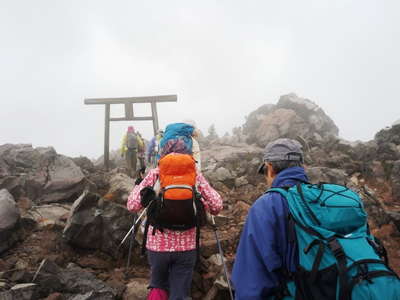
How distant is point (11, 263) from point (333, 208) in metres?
6.33

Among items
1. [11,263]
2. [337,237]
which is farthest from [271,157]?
[11,263]

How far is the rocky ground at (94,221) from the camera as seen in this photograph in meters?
5.10

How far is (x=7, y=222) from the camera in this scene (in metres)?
6.41

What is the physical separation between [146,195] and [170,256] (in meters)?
0.83

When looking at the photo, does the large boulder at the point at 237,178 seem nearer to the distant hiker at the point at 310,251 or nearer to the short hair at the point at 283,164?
the short hair at the point at 283,164

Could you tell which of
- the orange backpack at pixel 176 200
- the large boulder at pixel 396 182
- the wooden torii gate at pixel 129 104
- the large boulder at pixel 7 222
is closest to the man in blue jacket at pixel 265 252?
the orange backpack at pixel 176 200

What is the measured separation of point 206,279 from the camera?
18.3ft

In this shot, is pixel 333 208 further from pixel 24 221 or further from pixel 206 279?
pixel 24 221

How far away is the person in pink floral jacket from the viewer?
3.64 meters

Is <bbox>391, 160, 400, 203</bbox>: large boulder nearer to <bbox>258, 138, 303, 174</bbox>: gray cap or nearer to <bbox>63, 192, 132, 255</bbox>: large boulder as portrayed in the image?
<bbox>63, 192, 132, 255</bbox>: large boulder

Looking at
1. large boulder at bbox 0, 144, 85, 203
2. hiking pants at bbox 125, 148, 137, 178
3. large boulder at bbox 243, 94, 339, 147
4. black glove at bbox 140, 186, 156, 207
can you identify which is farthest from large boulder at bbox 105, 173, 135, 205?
large boulder at bbox 243, 94, 339, 147

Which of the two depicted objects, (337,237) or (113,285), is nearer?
(337,237)

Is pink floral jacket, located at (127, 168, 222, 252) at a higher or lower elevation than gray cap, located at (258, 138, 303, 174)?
lower

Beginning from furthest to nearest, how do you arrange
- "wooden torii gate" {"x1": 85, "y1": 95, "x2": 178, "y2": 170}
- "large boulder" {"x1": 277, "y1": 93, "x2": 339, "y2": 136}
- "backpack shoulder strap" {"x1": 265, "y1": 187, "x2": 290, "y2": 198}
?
1. "large boulder" {"x1": 277, "y1": 93, "x2": 339, "y2": 136}
2. "wooden torii gate" {"x1": 85, "y1": 95, "x2": 178, "y2": 170}
3. "backpack shoulder strap" {"x1": 265, "y1": 187, "x2": 290, "y2": 198}
